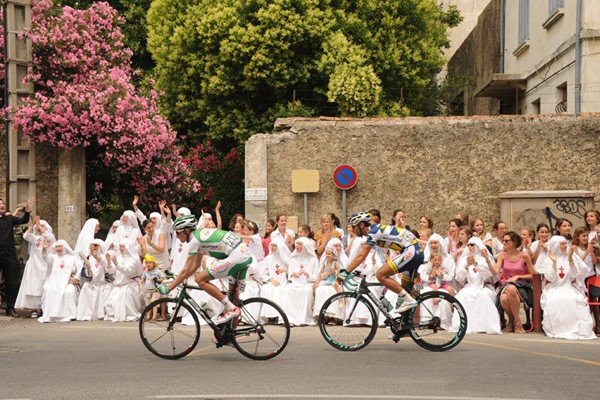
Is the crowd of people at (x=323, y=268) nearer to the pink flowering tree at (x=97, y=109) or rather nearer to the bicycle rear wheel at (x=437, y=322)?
the bicycle rear wheel at (x=437, y=322)

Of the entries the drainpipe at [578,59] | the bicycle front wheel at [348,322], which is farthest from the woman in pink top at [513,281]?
the drainpipe at [578,59]

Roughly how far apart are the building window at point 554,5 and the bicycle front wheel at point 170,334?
42.2ft

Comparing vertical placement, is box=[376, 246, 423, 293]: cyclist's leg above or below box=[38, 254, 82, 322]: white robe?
above

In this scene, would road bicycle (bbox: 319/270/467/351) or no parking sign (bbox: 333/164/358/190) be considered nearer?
road bicycle (bbox: 319/270/467/351)

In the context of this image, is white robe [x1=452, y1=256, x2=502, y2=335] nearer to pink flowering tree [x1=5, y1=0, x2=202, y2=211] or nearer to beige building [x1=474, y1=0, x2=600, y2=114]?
beige building [x1=474, y1=0, x2=600, y2=114]

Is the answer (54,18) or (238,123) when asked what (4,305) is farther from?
(238,123)

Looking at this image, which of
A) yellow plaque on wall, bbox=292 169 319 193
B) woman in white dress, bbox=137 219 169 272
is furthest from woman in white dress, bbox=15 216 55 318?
yellow plaque on wall, bbox=292 169 319 193

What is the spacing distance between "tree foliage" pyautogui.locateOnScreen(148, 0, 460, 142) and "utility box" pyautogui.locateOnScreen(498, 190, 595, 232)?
698cm

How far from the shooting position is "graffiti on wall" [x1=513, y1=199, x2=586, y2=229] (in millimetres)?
18359

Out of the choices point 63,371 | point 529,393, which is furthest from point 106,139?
point 529,393

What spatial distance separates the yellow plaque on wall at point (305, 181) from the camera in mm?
19641

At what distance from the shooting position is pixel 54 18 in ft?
73.9

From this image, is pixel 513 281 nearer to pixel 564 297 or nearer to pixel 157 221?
pixel 564 297

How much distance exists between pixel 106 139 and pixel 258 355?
38.5 ft
